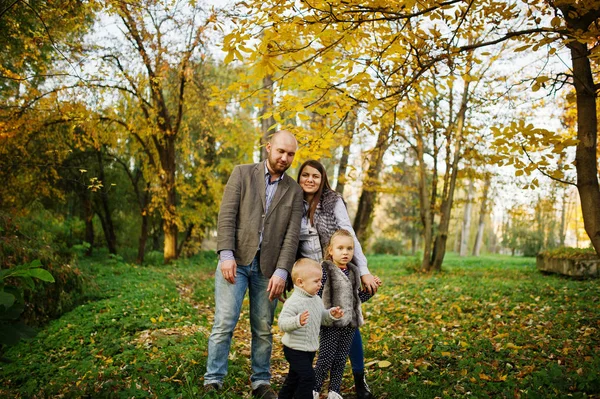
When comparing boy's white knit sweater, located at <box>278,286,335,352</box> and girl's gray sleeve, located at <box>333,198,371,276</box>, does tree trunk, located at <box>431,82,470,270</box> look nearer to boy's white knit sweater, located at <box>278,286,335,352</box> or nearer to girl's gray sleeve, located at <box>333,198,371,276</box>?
girl's gray sleeve, located at <box>333,198,371,276</box>

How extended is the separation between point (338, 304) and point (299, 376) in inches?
26.0

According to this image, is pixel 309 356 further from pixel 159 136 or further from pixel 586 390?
pixel 159 136

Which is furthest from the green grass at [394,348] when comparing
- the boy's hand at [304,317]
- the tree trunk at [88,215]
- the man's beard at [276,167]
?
the tree trunk at [88,215]

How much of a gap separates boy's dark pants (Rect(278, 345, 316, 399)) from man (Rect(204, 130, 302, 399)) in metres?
0.49

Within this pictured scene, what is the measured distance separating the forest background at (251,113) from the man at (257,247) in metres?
0.85

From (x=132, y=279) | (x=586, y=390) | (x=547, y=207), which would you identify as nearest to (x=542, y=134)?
(x=586, y=390)

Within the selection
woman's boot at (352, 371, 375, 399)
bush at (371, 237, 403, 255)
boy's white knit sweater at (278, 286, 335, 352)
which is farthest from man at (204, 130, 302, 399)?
bush at (371, 237, 403, 255)

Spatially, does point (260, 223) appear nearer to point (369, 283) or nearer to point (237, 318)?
point (237, 318)

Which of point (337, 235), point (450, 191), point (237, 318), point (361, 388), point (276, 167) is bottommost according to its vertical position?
point (361, 388)

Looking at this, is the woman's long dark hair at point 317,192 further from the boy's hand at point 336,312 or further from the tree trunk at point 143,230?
the tree trunk at point 143,230

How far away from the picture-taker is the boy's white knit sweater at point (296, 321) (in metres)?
3.00

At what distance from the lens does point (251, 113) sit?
19812mm

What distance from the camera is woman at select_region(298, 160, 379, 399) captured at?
12.3 feet

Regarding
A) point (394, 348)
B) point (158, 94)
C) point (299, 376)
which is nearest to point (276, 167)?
point (299, 376)
